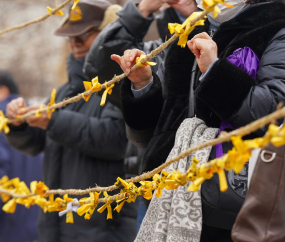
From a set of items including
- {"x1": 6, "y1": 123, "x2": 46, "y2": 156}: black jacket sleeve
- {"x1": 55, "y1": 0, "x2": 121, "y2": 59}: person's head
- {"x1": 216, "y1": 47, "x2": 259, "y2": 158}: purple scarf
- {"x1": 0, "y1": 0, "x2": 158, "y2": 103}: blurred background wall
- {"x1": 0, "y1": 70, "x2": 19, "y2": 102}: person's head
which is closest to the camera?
{"x1": 216, "y1": 47, "x2": 259, "y2": 158}: purple scarf

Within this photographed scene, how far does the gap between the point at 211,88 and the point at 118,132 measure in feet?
3.94

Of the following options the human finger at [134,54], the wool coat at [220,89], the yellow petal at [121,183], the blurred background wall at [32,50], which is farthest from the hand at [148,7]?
the blurred background wall at [32,50]

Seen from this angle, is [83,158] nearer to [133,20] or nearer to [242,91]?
[133,20]

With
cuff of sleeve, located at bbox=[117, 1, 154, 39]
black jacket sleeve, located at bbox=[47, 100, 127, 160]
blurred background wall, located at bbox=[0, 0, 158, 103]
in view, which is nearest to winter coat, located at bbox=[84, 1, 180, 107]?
cuff of sleeve, located at bbox=[117, 1, 154, 39]

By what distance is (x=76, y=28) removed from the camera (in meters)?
2.66

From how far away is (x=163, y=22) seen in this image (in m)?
2.27

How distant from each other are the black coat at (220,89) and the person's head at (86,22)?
1.21m

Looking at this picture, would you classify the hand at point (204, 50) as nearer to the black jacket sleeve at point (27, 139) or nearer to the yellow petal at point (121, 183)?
the yellow petal at point (121, 183)

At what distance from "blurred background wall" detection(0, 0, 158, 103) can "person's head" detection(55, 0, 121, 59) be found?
433 centimetres

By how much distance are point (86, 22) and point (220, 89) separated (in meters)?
1.63

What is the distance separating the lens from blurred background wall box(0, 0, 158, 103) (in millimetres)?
6883

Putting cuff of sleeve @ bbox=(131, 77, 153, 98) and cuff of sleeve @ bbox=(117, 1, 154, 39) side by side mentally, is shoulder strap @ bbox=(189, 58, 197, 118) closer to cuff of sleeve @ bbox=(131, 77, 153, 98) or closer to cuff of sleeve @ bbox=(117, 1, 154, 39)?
cuff of sleeve @ bbox=(131, 77, 153, 98)

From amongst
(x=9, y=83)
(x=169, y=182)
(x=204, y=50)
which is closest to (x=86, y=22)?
(x=9, y=83)

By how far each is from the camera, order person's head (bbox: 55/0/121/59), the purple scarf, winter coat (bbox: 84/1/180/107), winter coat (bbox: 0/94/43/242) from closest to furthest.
A: the purple scarf → winter coat (bbox: 84/1/180/107) → person's head (bbox: 55/0/121/59) → winter coat (bbox: 0/94/43/242)
